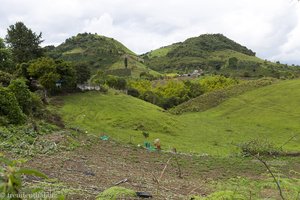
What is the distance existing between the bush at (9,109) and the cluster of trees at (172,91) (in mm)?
39039

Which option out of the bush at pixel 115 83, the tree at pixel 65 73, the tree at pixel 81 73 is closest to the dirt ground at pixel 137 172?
the tree at pixel 65 73

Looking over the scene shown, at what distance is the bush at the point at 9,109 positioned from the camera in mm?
19453

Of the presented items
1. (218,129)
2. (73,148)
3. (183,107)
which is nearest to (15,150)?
(73,148)

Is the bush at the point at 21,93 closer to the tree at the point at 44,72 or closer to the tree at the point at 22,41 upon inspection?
the tree at the point at 44,72

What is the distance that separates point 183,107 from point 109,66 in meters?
63.8

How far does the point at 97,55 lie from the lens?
406ft

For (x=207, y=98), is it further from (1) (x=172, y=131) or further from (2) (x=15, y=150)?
(2) (x=15, y=150)

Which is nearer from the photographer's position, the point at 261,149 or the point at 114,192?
the point at 114,192

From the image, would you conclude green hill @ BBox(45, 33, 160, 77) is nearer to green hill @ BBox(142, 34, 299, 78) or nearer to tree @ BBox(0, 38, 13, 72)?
green hill @ BBox(142, 34, 299, 78)

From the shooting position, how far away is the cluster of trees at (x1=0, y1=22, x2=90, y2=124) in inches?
806

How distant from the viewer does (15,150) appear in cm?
1185

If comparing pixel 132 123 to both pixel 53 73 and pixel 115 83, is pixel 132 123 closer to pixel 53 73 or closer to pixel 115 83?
pixel 53 73

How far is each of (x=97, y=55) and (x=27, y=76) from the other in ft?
273

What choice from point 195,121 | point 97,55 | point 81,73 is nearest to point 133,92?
A: point 81,73
